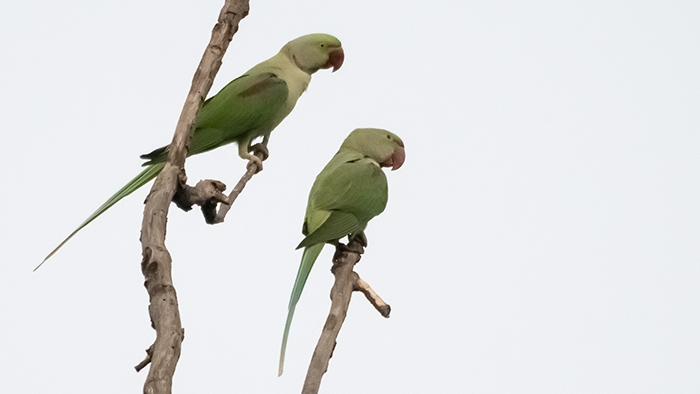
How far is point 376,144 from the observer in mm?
2691

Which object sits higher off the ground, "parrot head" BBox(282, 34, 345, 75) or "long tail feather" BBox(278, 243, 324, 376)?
"parrot head" BBox(282, 34, 345, 75)

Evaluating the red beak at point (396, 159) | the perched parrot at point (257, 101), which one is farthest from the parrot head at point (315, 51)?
the red beak at point (396, 159)

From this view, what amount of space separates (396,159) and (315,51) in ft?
1.64

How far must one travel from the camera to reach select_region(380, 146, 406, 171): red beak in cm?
273

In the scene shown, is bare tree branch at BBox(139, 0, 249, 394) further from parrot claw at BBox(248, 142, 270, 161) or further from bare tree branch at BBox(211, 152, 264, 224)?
parrot claw at BBox(248, 142, 270, 161)

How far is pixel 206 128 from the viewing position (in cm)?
251

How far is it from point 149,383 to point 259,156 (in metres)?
1.20

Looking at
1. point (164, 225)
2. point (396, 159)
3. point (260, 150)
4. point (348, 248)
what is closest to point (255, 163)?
point (260, 150)

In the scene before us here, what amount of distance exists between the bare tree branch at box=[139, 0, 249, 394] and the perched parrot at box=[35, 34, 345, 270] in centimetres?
17

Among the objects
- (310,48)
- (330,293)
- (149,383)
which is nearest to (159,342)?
(149,383)

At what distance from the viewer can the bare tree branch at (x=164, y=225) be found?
1.65m

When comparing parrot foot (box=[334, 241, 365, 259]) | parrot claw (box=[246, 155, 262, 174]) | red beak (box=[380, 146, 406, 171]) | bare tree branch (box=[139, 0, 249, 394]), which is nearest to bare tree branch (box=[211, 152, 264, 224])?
parrot claw (box=[246, 155, 262, 174])

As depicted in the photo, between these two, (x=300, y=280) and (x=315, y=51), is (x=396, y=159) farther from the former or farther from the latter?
(x=300, y=280)

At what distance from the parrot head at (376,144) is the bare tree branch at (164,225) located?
62cm
